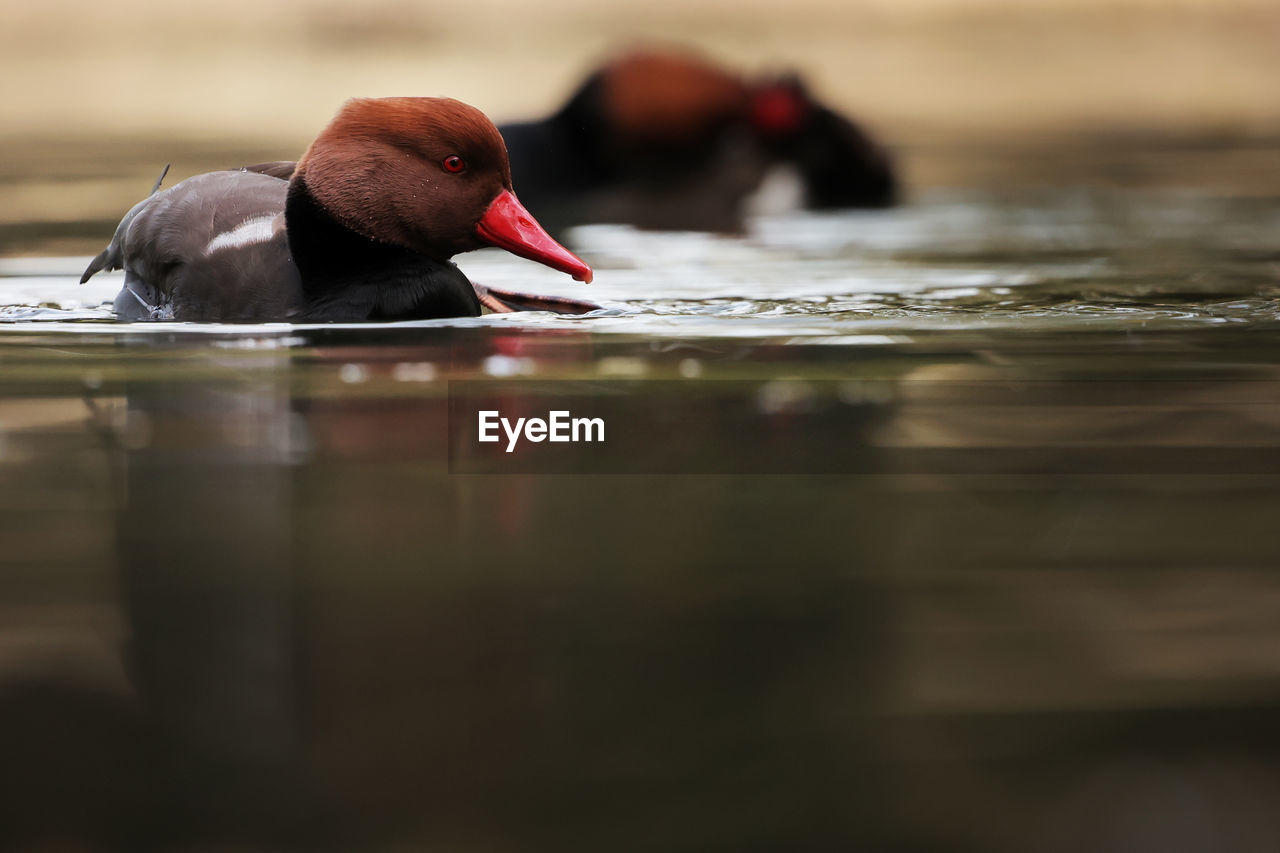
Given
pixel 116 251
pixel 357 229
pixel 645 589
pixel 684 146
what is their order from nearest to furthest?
pixel 645 589 → pixel 357 229 → pixel 116 251 → pixel 684 146

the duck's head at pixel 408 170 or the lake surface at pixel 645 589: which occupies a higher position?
the duck's head at pixel 408 170

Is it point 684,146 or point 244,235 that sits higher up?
point 684,146

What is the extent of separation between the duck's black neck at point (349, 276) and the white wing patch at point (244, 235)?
0.07 metres

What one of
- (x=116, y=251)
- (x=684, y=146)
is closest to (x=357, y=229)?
(x=116, y=251)

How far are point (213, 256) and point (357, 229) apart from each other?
35 cm

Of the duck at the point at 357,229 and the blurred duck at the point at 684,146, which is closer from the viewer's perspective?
the duck at the point at 357,229

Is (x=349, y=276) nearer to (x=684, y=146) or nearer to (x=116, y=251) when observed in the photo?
(x=116, y=251)

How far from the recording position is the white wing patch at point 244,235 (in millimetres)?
4184

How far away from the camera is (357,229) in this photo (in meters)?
4.16

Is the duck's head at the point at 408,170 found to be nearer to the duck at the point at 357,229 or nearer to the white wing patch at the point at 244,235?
the duck at the point at 357,229

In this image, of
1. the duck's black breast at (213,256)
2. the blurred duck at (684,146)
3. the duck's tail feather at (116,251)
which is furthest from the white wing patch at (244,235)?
the blurred duck at (684,146)

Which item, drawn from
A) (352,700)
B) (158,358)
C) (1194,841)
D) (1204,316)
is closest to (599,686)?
(352,700)

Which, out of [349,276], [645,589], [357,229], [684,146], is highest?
[684,146]

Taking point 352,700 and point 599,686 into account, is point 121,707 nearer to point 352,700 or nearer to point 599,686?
point 352,700
